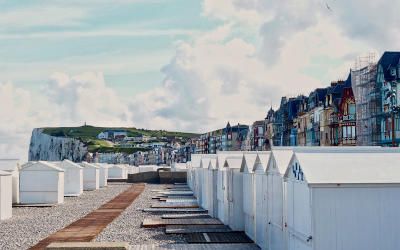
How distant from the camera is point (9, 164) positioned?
52.9 metres

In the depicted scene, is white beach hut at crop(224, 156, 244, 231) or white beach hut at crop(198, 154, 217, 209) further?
white beach hut at crop(198, 154, 217, 209)

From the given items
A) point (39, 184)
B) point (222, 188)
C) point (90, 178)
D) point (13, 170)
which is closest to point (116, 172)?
point (90, 178)

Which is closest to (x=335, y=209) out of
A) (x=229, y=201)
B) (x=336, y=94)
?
(x=229, y=201)

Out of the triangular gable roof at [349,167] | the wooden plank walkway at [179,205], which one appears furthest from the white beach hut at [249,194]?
the wooden plank walkway at [179,205]

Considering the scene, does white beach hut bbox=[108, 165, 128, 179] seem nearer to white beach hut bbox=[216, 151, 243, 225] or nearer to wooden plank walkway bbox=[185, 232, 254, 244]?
white beach hut bbox=[216, 151, 243, 225]

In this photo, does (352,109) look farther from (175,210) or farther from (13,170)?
(13,170)

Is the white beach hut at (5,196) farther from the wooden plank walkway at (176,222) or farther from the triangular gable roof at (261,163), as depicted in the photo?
the triangular gable roof at (261,163)

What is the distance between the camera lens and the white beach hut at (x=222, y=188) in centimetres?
3170

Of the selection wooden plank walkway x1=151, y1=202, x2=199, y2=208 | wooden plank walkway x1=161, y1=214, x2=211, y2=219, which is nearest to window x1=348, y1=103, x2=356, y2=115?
wooden plank walkway x1=151, y1=202, x2=199, y2=208

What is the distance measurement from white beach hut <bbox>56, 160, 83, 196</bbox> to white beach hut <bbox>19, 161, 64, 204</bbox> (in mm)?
12224

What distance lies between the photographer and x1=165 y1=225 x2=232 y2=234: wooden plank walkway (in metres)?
29.3

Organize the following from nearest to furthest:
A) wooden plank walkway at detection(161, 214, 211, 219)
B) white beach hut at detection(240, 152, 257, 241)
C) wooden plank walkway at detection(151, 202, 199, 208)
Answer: white beach hut at detection(240, 152, 257, 241), wooden plank walkway at detection(161, 214, 211, 219), wooden plank walkway at detection(151, 202, 199, 208)

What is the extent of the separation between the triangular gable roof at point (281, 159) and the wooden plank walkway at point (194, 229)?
8.57 m

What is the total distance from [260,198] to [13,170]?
3194cm
